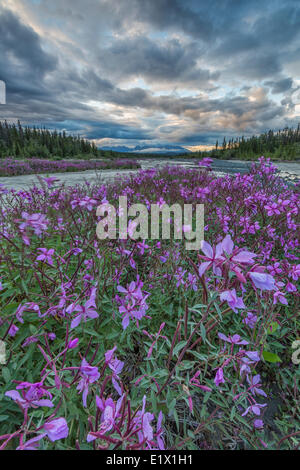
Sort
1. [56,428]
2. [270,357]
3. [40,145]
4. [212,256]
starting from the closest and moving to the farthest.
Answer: [56,428] < [212,256] < [270,357] < [40,145]

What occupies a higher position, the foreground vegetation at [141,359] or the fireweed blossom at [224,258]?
the fireweed blossom at [224,258]

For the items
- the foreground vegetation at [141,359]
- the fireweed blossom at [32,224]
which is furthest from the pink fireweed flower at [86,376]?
the fireweed blossom at [32,224]

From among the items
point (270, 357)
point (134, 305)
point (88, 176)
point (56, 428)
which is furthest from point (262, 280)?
point (88, 176)

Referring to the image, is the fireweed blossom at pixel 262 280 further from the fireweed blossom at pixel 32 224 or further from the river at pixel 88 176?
the river at pixel 88 176

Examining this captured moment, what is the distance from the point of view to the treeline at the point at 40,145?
35.7 metres

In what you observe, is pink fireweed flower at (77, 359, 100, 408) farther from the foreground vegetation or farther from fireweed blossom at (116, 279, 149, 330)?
fireweed blossom at (116, 279, 149, 330)

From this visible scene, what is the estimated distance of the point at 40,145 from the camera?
40719mm

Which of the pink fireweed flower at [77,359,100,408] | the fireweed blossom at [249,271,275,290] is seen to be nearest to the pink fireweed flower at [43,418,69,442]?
the pink fireweed flower at [77,359,100,408]

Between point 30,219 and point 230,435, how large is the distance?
6.16 ft

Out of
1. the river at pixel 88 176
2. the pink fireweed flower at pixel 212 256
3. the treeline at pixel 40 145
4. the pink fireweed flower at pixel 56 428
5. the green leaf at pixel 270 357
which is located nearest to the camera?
the pink fireweed flower at pixel 56 428

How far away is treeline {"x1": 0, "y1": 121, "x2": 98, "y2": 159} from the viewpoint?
35719mm

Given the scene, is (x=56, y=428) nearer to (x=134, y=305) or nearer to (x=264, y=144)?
(x=134, y=305)

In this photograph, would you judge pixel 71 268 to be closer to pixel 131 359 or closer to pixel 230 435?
pixel 131 359
